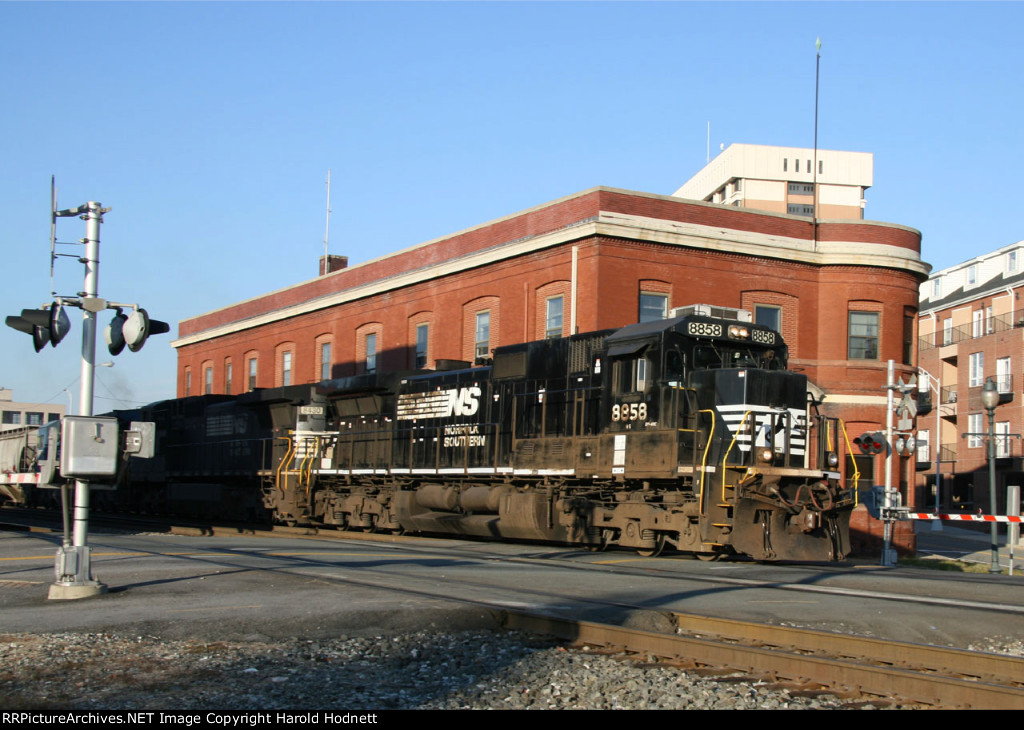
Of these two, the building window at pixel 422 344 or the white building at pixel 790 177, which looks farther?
the white building at pixel 790 177

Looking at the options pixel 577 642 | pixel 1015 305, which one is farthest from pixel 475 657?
pixel 1015 305

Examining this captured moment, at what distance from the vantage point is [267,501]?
27.9 metres

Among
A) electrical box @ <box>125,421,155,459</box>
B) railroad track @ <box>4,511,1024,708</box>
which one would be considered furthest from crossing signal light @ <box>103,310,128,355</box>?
railroad track @ <box>4,511,1024,708</box>

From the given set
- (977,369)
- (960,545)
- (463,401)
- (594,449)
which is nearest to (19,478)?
(463,401)

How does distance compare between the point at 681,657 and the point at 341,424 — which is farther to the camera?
the point at 341,424

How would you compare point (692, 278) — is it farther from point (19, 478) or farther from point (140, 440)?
point (140, 440)

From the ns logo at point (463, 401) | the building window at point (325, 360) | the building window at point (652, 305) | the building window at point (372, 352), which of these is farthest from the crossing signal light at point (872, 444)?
the building window at point (325, 360)

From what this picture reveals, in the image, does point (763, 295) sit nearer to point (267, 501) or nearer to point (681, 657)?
point (267, 501)

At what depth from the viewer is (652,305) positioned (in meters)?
29.0

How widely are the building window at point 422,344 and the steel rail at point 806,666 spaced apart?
2616 centimetres

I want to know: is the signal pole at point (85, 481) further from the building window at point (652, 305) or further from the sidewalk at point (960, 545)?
the sidewalk at point (960, 545)

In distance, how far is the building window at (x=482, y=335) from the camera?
32231 millimetres

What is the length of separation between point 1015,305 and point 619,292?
35.2 m

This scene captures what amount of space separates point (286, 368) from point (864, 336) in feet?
80.7
